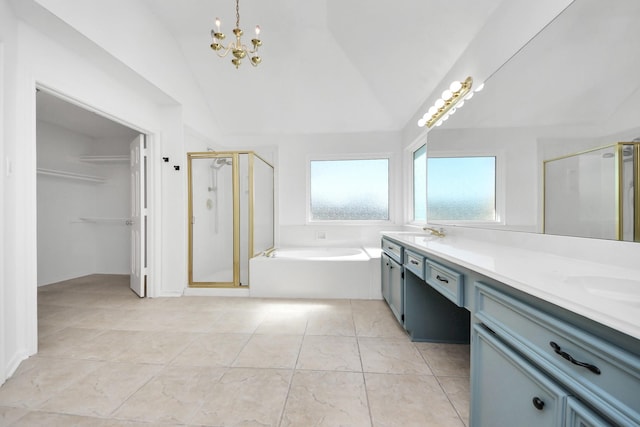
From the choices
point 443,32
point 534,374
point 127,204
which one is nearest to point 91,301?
point 127,204

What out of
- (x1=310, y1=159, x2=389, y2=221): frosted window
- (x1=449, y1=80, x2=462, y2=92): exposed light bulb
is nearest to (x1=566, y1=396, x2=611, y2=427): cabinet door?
(x1=449, y1=80, x2=462, y2=92): exposed light bulb

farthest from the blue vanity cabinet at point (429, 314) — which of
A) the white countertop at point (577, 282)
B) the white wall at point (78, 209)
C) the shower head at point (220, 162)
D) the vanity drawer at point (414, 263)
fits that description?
the white wall at point (78, 209)

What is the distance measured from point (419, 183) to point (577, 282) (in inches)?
107

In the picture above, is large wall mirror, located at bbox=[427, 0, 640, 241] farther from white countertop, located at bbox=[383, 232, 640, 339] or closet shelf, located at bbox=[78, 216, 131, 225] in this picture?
closet shelf, located at bbox=[78, 216, 131, 225]

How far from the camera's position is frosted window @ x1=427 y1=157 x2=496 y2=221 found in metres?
1.79

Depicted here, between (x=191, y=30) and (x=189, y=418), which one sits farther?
(x=191, y=30)

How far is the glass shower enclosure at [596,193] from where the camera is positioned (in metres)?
0.90

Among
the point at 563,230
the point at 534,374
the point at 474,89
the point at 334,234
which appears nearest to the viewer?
the point at 534,374

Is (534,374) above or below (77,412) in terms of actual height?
above

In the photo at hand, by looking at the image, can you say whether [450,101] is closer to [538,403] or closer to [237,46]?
[237,46]

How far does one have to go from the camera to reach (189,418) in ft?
4.09

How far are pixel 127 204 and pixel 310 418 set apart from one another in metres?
4.45

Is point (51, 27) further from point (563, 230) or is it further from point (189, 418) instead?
point (563, 230)

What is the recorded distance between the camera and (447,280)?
4.26ft
